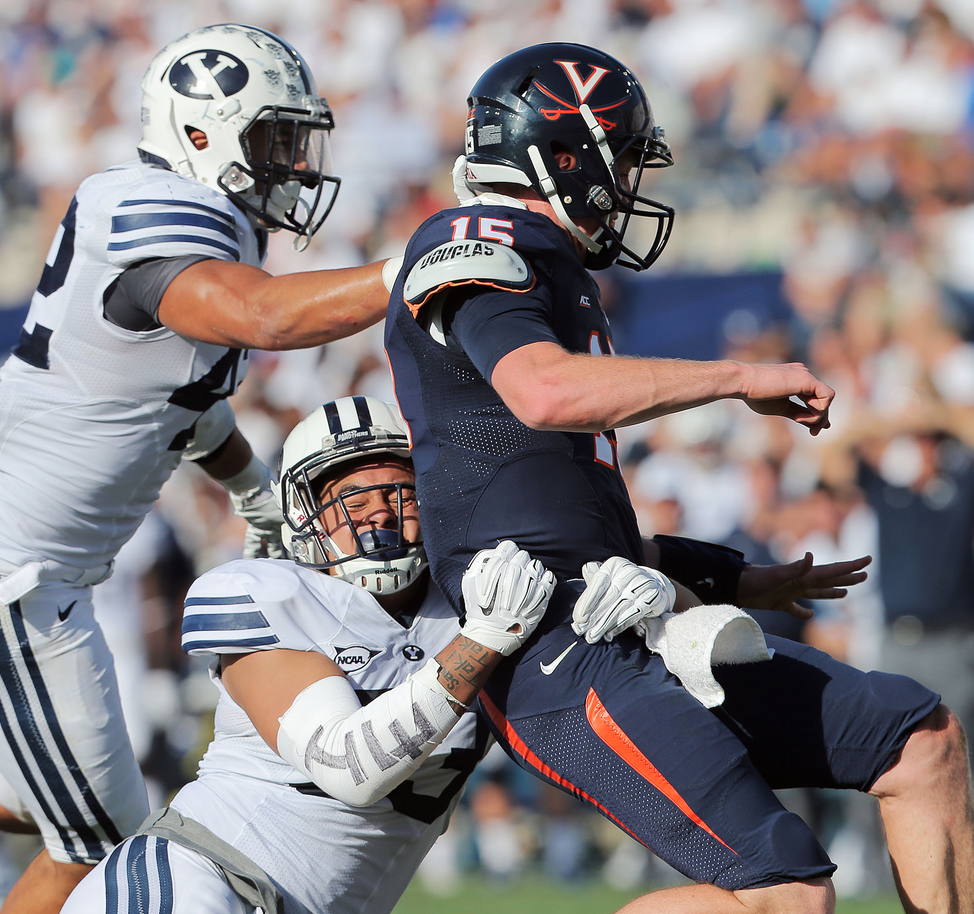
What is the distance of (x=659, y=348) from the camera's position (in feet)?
22.6

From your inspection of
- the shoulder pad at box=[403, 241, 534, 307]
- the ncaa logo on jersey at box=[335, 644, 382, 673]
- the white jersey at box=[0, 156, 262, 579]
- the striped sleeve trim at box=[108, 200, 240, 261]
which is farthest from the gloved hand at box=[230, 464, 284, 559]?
the shoulder pad at box=[403, 241, 534, 307]

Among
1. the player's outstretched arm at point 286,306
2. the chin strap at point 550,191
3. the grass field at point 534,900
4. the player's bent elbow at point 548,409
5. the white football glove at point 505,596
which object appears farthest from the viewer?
the grass field at point 534,900

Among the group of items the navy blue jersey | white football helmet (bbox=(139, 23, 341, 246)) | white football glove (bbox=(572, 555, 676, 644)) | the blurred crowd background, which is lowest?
the blurred crowd background

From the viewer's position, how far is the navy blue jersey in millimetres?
2262

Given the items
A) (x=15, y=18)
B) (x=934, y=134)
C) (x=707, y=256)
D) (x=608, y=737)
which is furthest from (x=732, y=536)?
(x=15, y=18)

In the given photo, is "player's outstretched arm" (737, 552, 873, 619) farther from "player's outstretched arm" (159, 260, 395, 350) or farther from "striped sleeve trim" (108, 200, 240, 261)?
"striped sleeve trim" (108, 200, 240, 261)

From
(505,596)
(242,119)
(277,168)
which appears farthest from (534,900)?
(505,596)

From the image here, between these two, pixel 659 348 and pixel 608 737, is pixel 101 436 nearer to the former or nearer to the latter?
pixel 608 737

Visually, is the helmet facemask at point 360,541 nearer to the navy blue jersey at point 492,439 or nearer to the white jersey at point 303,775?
the white jersey at point 303,775

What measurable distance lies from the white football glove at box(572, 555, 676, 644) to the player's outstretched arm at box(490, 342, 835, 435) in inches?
10.8

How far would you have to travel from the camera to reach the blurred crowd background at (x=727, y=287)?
5.91 m

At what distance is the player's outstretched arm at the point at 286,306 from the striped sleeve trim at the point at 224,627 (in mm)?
669

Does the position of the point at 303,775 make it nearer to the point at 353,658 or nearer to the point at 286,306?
the point at 353,658

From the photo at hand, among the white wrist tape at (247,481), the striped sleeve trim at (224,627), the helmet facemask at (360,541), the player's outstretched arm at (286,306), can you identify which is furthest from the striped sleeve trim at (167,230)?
the striped sleeve trim at (224,627)
